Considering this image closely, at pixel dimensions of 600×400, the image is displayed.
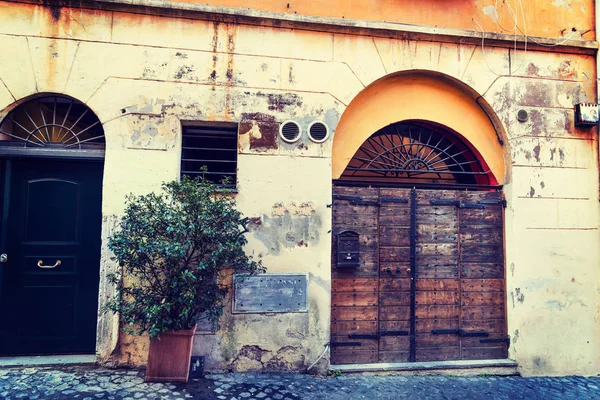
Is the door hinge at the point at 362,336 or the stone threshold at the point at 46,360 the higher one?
the door hinge at the point at 362,336

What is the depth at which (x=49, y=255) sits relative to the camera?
15.4 feet

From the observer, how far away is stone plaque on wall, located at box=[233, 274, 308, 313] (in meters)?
4.66

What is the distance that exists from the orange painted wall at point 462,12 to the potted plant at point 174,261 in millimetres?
2870

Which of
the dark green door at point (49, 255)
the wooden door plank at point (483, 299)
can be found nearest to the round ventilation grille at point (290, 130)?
the dark green door at point (49, 255)

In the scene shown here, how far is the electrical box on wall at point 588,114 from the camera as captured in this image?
17.6ft

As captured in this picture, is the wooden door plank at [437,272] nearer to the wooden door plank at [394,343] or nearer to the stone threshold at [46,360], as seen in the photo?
the wooden door plank at [394,343]

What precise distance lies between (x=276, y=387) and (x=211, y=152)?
315cm

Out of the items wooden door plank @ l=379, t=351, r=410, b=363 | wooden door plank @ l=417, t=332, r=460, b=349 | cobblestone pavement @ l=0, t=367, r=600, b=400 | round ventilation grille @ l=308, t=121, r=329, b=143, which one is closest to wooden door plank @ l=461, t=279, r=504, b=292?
wooden door plank @ l=417, t=332, r=460, b=349

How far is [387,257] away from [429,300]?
2.87 ft

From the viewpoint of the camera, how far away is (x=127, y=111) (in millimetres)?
4645

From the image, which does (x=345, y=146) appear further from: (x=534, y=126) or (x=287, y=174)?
(x=534, y=126)

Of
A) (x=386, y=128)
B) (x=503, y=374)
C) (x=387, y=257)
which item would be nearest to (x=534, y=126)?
(x=386, y=128)

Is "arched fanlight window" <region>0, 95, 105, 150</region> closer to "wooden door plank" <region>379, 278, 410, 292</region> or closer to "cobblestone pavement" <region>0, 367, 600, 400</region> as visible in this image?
"cobblestone pavement" <region>0, 367, 600, 400</region>

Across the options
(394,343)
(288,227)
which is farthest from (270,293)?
(394,343)
